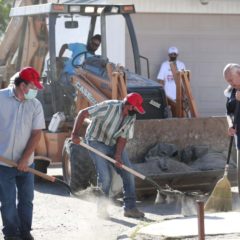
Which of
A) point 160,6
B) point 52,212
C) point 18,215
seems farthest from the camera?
point 160,6

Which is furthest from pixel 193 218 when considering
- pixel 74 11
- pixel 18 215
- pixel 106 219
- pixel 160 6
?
pixel 160 6

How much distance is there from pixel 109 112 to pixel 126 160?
690mm

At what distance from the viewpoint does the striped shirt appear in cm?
1016

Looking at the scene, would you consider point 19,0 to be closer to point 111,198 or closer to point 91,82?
point 91,82

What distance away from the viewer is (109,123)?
403 inches

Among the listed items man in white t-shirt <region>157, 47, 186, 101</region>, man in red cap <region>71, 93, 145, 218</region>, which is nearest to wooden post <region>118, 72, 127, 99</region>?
man in red cap <region>71, 93, 145, 218</region>

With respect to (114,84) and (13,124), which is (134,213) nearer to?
(114,84)

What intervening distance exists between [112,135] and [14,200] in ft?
7.84

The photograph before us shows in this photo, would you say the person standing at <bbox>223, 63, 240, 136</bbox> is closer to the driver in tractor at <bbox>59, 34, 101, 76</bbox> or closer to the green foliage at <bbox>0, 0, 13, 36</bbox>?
the driver in tractor at <bbox>59, 34, 101, 76</bbox>

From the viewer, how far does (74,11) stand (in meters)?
13.2

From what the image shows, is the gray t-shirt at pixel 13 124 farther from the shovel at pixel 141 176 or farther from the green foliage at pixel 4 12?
the green foliage at pixel 4 12

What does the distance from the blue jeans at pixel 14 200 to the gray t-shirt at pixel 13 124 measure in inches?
7.0

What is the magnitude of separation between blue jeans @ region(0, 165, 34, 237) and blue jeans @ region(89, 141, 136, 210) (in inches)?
85.6

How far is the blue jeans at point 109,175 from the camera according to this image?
10.4 metres
